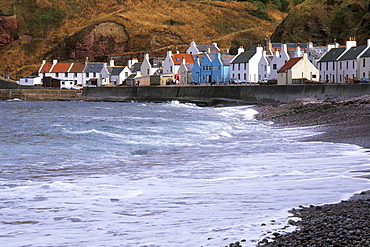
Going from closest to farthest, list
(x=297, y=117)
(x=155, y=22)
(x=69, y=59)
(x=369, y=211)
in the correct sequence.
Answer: (x=369, y=211), (x=297, y=117), (x=69, y=59), (x=155, y=22)

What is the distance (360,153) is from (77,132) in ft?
45.2

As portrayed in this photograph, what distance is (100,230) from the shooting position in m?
8.07

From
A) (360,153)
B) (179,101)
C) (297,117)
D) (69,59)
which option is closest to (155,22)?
(69,59)

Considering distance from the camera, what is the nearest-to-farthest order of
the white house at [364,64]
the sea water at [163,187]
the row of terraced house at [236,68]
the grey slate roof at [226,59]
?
the sea water at [163,187], the white house at [364,64], the row of terraced house at [236,68], the grey slate roof at [226,59]

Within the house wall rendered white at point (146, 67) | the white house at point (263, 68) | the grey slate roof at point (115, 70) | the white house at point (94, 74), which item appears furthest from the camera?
the white house at point (94, 74)

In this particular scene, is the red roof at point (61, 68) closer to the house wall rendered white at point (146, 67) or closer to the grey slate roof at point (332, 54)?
the house wall rendered white at point (146, 67)

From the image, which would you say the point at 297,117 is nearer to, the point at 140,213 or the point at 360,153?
the point at 360,153

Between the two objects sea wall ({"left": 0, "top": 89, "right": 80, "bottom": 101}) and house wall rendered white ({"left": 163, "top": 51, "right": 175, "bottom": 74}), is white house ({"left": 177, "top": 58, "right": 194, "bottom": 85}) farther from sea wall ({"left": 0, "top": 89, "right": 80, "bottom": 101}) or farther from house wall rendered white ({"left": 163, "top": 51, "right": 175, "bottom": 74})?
sea wall ({"left": 0, "top": 89, "right": 80, "bottom": 101})

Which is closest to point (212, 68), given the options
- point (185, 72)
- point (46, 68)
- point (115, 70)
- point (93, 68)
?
point (185, 72)

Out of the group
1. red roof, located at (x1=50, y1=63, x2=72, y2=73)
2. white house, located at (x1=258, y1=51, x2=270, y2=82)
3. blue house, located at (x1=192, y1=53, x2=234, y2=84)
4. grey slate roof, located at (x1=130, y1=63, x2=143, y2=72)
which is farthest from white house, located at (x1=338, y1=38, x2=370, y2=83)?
red roof, located at (x1=50, y1=63, x2=72, y2=73)

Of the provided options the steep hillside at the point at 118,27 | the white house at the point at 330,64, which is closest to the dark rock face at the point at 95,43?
the steep hillside at the point at 118,27

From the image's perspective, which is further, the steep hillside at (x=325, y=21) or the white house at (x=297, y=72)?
the steep hillside at (x=325, y=21)

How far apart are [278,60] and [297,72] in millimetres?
10615

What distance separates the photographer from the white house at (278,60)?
211ft
